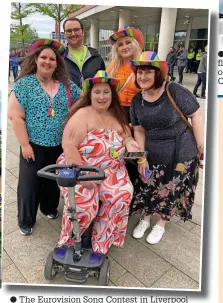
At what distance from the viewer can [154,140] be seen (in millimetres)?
1798

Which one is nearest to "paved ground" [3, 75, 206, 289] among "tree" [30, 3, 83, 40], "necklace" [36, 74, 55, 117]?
"necklace" [36, 74, 55, 117]

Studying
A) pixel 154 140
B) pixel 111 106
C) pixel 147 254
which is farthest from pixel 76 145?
pixel 147 254

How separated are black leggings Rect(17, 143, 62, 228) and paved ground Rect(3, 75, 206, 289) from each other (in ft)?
0.54

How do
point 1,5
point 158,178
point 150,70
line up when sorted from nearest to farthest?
point 1,5 → point 150,70 → point 158,178

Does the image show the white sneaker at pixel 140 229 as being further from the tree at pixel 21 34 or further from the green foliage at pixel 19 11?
the green foliage at pixel 19 11

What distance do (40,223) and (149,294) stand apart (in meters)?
1.11

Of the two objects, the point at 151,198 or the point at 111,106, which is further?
the point at 151,198

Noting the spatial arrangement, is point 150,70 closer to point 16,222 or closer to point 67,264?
point 67,264

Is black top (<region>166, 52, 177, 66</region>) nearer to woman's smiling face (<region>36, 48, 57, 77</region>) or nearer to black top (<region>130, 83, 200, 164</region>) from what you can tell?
black top (<region>130, 83, 200, 164</region>)

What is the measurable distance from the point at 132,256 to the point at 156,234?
290 mm

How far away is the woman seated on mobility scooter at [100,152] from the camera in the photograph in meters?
1.63

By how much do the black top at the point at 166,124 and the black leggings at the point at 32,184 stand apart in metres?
0.68

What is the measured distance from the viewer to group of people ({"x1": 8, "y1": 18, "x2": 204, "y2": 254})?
164 cm

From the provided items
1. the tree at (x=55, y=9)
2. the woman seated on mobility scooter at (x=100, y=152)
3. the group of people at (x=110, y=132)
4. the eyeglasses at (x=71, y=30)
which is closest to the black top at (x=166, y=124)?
the group of people at (x=110, y=132)
